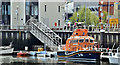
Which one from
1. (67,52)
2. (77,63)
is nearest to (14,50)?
(67,52)

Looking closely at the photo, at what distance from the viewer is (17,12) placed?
91062mm

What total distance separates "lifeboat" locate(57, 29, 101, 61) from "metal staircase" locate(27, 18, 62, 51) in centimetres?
971

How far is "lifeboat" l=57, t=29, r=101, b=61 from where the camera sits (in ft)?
219

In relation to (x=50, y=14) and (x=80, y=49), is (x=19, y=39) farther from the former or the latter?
(x=80, y=49)

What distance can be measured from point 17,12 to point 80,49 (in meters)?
26.0

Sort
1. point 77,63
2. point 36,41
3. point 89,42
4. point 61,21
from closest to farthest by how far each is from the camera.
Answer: point 77,63
point 89,42
point 36,41
point 61,21

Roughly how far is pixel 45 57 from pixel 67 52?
5742 millimetres

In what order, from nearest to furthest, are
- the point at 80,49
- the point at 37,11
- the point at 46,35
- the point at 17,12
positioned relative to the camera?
the point at 80,49 < the point at 46,35 < the point at 17,12 < the point at 37,11

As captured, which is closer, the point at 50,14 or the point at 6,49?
the point at 6,49

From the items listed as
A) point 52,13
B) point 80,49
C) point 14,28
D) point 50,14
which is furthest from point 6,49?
point 80,49

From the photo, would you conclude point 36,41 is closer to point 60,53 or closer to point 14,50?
point 14,50

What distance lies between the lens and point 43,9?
300ft

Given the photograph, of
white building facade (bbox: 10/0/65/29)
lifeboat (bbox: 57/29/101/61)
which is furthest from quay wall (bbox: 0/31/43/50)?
lifeboat (bbox: 57/29/101/61)

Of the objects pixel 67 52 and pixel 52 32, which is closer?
pixel 67 52
